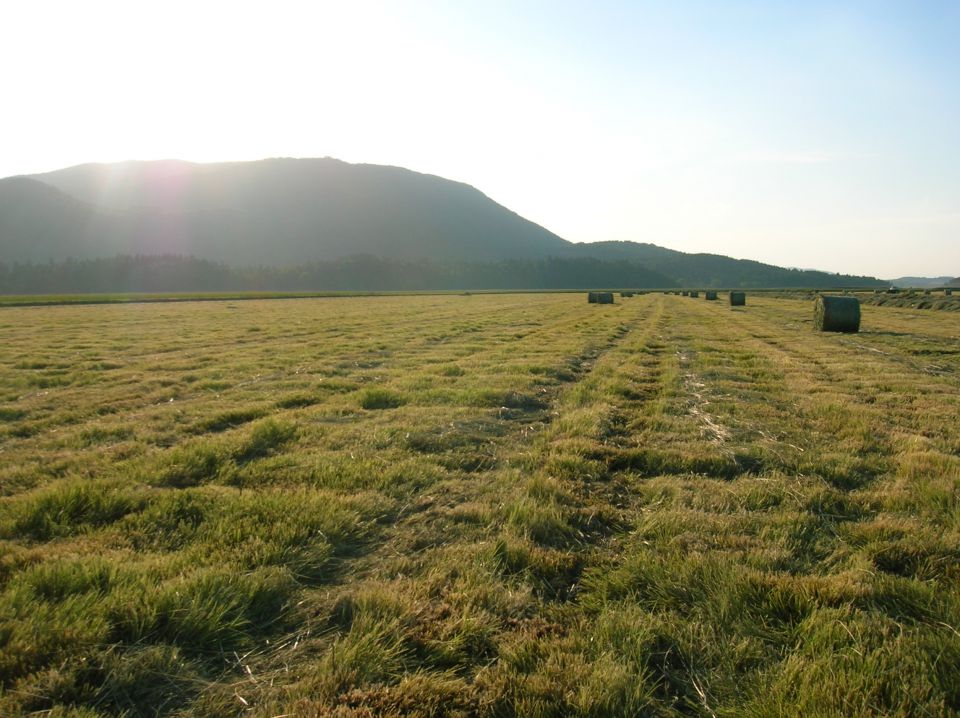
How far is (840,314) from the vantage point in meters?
23.3

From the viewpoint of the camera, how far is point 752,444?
274 inches

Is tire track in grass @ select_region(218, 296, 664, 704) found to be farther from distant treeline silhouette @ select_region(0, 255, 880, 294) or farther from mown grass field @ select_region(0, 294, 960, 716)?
distant treeline silhouette @ select_region(0, 255, 880, 294)

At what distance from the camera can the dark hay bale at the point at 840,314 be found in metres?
23.2

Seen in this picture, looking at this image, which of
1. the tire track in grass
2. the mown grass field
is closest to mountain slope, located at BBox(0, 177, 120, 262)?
the mown grass field

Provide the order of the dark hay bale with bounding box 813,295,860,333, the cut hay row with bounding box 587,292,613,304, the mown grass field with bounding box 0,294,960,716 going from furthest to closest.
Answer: the cut hay row with bounding box 587,292,613,304
the dark hay bale with bounding box 813,295,860,333
the mown grass field with bounding box 0,294,960,716

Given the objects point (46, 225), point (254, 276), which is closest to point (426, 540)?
point (254, 276)

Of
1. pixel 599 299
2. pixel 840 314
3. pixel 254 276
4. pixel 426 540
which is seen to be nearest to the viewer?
pixel 426 540

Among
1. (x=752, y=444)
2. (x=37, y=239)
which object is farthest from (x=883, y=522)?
(x=37, y=239)

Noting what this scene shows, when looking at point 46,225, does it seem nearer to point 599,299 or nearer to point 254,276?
point 254,276

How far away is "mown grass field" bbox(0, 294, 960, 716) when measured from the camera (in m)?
2.83

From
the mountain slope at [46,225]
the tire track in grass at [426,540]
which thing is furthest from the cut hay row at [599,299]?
the mountain slope at [46,225]

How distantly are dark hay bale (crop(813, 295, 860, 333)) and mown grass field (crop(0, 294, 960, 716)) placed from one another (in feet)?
50.4

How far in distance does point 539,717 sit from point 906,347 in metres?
19.9

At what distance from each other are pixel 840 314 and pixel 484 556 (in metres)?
24.7
